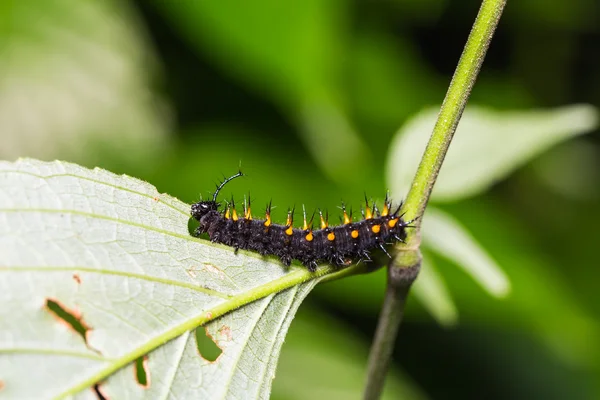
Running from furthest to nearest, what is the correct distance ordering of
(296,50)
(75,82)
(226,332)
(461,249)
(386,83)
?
(386,83), (75,82), (296,50), (461,249), (226,332)

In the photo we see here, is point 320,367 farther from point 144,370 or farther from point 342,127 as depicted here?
point 144,370

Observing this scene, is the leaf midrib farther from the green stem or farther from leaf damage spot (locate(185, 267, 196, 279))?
the green stem

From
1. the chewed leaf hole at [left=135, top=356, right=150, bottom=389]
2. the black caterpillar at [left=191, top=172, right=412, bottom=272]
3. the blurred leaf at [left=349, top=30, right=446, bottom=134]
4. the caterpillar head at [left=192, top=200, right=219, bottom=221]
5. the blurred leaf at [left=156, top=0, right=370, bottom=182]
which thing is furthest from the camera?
the blurred leaf at [left=349, top=30, right=446, bottom=134]

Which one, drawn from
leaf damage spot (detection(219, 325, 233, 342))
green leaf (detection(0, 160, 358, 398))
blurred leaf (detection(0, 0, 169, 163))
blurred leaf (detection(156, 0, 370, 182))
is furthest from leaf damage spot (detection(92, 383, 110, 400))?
blurred leaf (detection(0, 0, 169, 163))

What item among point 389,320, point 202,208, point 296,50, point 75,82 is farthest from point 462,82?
point 75,82

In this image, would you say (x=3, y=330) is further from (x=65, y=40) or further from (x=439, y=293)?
(x=65, y=40)

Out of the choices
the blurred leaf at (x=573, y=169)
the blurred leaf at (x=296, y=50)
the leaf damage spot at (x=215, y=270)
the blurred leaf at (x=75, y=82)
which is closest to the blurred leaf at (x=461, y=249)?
the leaf damage spot at (x=215, y=270)
